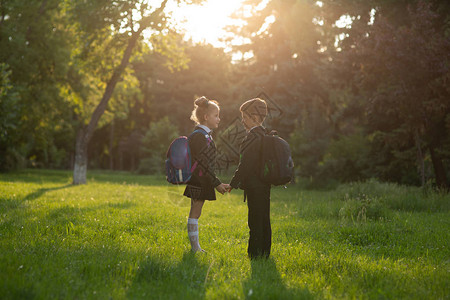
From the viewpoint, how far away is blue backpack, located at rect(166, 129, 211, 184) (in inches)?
196

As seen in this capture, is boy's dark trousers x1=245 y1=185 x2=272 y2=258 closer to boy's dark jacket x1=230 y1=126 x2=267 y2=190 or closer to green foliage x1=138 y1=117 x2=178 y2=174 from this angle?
boy's dark jacket x1=230 y1=126 x2=267 y2=190

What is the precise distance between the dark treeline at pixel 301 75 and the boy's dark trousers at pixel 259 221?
24.9ft

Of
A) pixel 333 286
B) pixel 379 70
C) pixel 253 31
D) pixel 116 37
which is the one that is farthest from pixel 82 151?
pixel 253 31

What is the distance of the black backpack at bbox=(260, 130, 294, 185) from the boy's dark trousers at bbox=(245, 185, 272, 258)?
230 mm

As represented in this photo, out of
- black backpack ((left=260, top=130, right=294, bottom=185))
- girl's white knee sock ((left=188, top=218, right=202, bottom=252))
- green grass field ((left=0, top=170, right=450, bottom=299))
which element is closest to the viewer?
green grass field ((left=0, top=170, right=450, bottom=299))

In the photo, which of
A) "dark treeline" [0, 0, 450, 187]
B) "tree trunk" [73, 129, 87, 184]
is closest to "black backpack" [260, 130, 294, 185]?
"dark treeline" [0, 0, 450, 187]

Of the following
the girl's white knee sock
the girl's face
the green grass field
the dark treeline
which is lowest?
the green grass field

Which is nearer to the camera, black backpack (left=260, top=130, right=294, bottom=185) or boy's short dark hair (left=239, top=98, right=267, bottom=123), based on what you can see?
black backpack (left=260, top=130, right=294, bottom=185)

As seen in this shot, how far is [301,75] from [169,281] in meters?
32.6

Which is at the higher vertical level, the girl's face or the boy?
the girl's face

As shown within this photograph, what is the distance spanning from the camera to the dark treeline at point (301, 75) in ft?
39.8

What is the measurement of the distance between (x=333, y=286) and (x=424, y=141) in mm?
12631

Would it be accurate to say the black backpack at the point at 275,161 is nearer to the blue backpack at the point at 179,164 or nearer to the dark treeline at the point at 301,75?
the blue backpack at the point at 179,164

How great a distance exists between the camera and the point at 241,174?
16.3 feet
